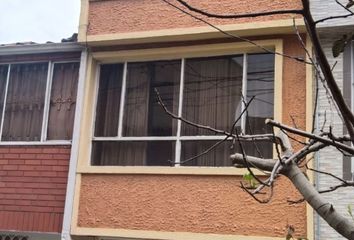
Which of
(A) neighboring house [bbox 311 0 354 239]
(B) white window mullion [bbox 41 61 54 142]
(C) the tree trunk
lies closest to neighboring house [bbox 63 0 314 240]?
(A) neighboring house [bbox 311 0 354 239]

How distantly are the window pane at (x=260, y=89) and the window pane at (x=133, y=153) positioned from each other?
145 centimetres

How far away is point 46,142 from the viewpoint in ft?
32.2

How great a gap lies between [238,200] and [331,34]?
9.58 feet

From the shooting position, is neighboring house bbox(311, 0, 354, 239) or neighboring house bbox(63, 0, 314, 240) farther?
neighboring house bbox(63, 0, 314, 240)

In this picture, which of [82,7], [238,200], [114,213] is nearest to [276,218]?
[238,200]

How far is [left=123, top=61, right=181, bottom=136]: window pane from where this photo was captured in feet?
30.9

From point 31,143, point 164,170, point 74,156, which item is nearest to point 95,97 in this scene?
point 74,156

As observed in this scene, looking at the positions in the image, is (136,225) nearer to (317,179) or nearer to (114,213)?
(114,213)

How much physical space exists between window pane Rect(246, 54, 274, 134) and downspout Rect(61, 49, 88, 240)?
296 centimetres

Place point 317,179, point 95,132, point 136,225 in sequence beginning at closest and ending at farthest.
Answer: point 317,179 → point 136,225 → point 95,132

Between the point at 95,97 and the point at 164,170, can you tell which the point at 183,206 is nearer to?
the point at 164,170

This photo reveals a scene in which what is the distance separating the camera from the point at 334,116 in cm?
831

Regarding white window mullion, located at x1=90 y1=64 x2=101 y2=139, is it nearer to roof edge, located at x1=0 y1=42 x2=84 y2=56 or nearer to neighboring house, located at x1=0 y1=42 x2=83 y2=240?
neighboring house, located at x1=0 y1=42 x2=83 y2=240

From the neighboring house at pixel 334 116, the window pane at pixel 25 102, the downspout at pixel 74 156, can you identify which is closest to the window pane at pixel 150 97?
the downspout at pixel 74 156
